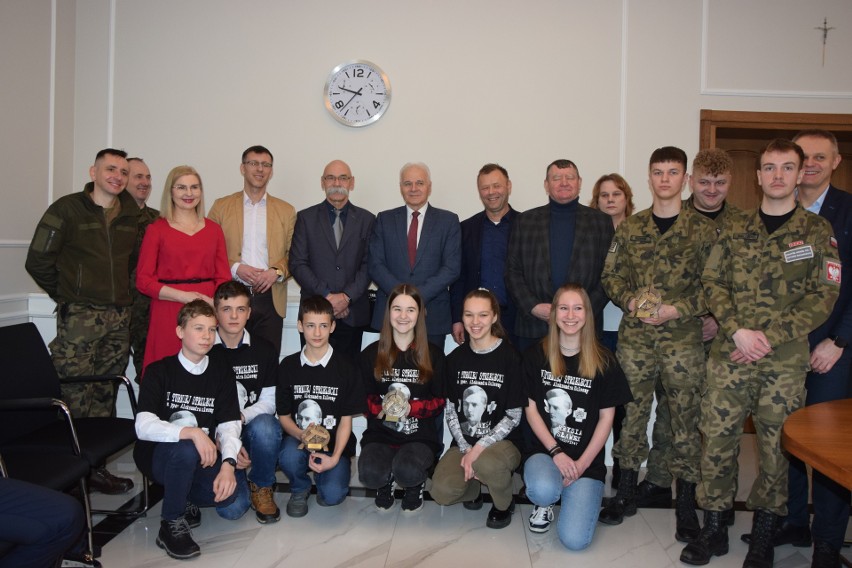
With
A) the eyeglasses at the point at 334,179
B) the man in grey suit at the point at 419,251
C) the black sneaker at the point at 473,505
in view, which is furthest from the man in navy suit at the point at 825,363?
the eyeglasses at the point at 334,179

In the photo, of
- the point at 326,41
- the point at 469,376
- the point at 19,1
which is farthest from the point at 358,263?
the point at 19,1

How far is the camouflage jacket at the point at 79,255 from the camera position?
11.2 ft

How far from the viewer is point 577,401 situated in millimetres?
2965

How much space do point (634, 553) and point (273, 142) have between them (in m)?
3.65

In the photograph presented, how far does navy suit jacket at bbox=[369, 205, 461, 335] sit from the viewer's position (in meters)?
3.72

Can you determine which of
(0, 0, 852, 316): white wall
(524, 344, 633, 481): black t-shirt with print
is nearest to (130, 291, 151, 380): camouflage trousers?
(0, 0, 852, 316): white wall

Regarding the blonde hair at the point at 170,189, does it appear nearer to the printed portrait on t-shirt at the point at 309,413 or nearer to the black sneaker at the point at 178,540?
the printed portrait on t-shirt at the point at 309,413

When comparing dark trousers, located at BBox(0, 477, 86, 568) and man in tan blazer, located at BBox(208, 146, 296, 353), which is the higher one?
man in tan blazer, located at BBox(208, 146, 296, 353)

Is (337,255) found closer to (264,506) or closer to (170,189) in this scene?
(170,189)

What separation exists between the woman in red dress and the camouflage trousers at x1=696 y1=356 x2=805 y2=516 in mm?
2470

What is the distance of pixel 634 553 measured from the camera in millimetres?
2734

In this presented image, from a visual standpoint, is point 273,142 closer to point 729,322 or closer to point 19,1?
point 19,1

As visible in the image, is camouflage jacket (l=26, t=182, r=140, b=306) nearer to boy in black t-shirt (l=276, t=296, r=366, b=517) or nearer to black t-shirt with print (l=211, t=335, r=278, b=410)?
black t-shirt with print (l=211, t=335, r=278, b=410)

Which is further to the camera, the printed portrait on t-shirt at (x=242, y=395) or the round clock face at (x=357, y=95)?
the round clock face at (x=357, y=95)
